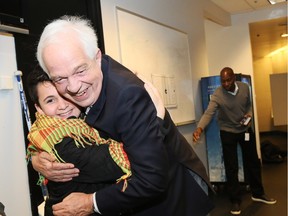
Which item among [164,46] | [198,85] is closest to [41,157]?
[164,46]

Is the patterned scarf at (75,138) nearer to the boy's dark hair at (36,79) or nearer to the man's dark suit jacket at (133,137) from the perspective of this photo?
the man's dark suit jacket at (133,137)

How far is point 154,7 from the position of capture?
11.7 feet

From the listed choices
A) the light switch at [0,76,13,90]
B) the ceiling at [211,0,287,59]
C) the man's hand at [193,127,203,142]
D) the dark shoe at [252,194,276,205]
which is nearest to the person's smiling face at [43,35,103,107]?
the light switch at [0,76,13,90]

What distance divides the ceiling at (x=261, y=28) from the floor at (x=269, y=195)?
9.09 ft

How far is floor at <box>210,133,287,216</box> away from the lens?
360 cm

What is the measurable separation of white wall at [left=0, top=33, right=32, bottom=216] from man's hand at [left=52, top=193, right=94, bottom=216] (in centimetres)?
107

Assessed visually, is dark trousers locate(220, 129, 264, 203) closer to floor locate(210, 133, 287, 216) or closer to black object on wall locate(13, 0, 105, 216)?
floor locate(210, 133, 287, 216)

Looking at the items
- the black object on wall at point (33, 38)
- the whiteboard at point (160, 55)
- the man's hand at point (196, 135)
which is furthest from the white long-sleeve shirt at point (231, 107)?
the black object on wall at point (33, 38)

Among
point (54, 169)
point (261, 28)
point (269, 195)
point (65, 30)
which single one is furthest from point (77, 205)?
point (261, 28)

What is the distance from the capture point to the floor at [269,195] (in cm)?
360

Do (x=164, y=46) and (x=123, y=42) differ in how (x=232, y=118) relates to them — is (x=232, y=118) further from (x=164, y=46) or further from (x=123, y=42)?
(x=123, y=42)

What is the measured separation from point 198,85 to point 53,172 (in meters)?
3.78

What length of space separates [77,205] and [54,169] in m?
0.16

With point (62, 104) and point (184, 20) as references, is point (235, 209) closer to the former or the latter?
point (184, 20)
